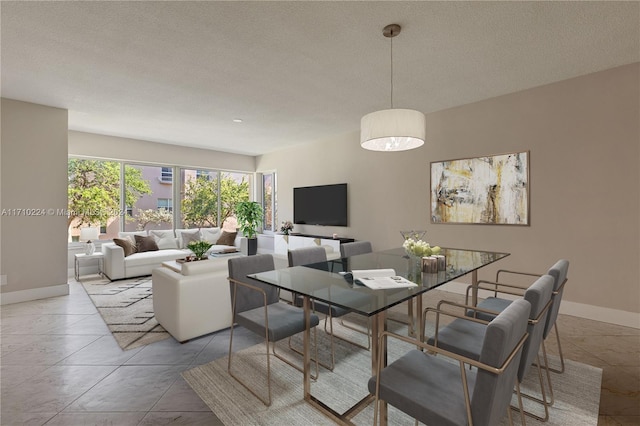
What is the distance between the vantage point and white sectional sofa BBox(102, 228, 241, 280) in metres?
5.09

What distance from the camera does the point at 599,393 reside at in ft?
6.70

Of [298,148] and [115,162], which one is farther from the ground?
[298,148]

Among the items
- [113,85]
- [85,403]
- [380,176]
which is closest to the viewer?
[85,403]

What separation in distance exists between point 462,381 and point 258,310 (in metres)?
1.51

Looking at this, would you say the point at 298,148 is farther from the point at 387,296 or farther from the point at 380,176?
the point at 387,296

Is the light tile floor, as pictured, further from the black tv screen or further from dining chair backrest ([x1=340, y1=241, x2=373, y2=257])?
the black tv screen

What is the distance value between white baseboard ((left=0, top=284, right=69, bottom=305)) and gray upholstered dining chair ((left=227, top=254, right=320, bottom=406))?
11.8 feet

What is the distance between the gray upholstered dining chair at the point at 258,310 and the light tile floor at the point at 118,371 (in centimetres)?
45

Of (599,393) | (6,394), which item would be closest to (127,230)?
(6,394)

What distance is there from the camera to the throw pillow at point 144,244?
228 inches

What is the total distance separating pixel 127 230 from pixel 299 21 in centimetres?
584

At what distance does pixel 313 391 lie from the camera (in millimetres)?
2057

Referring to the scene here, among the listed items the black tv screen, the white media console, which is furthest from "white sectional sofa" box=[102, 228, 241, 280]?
the black tv screen

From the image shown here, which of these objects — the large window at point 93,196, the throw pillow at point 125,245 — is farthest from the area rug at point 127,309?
the large window at point 93,196
